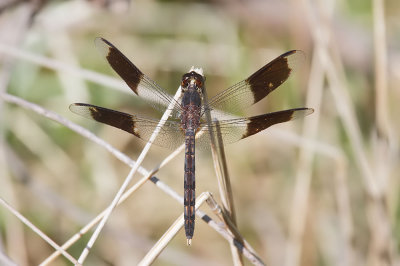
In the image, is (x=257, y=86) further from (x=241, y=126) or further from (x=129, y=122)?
(x=129, y=122)

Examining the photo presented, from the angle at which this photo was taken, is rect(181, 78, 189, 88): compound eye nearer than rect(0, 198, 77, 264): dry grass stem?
No

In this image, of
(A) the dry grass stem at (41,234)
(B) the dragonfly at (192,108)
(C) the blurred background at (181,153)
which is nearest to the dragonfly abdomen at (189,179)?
(B) the dragonfly at (192,108)

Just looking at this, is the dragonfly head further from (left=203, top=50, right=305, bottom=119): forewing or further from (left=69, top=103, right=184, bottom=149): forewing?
(left=69, top=103, right=184, bottom=149): forewing

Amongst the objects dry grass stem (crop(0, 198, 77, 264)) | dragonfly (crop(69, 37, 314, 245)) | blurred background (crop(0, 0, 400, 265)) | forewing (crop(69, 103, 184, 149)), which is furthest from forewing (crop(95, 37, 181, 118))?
dry grass stem (crop(0, 198, 77, 264))

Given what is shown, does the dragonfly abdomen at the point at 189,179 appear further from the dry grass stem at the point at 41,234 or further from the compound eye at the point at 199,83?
the dry grass stem at the point at 41,234

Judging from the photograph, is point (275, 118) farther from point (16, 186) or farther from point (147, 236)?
point (16, 186)

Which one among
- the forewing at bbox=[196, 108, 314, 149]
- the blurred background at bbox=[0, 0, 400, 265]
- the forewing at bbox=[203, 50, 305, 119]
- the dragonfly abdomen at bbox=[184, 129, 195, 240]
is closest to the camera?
the dragonfly abdomen at bbox=[184, 129, 195, 240]

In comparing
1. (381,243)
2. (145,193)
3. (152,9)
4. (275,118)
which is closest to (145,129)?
(275,118)
